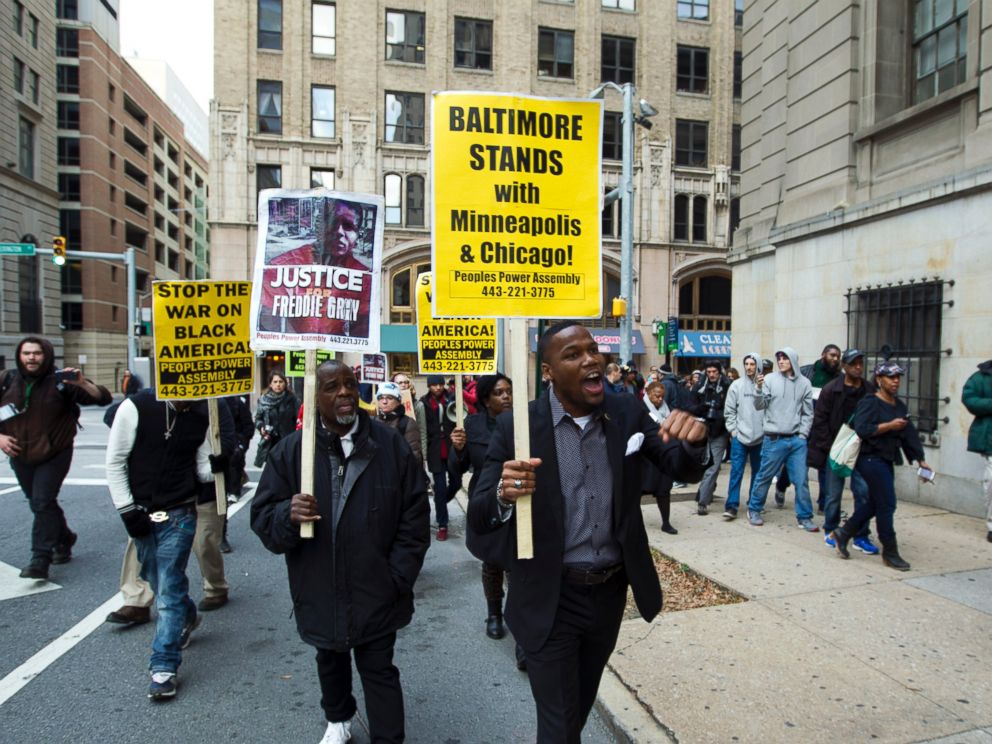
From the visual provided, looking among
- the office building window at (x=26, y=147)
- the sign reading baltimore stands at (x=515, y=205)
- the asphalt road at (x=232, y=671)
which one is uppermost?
the office building window at (x=26, y=147)

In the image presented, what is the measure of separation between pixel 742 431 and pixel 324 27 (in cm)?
2775

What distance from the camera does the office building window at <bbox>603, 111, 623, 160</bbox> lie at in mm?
31172

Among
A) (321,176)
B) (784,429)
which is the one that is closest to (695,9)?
(321,176)

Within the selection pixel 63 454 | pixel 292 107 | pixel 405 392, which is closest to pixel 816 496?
pixel 405 392

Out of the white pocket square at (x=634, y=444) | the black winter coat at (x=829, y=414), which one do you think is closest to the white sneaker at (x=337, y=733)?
the white pocket square at (x=634, y=444)

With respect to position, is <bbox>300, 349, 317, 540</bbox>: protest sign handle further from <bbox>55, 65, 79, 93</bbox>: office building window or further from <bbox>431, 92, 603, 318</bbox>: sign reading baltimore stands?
<bbox>55, 65, 79, 93</bbox>: office building window

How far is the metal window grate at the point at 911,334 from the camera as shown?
851cm

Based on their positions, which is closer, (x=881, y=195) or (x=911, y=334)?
(x=911, y=334)

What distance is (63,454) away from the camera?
604 centimetres

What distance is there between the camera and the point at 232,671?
13.9ft

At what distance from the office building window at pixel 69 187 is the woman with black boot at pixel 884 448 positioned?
Answer: 2245 inches

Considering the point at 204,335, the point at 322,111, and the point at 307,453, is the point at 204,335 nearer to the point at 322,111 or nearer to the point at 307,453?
the point at 307,453

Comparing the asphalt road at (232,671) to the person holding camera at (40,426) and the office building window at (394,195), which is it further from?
the office building window at (394,195)

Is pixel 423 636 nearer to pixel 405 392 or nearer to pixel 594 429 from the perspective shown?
pixel 594 429
